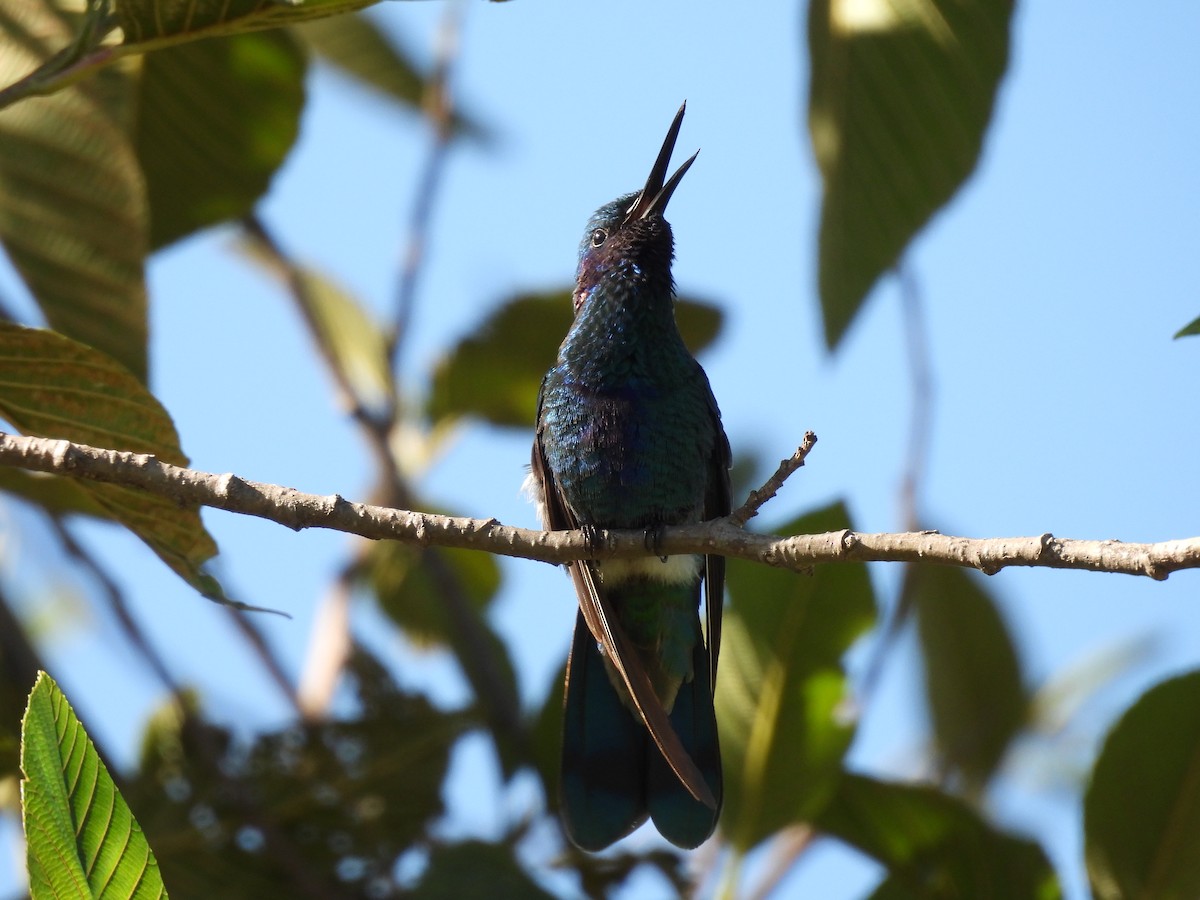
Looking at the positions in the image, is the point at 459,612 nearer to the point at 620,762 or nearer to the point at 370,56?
the point at 620,762

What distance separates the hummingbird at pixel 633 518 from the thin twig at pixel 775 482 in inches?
40.8

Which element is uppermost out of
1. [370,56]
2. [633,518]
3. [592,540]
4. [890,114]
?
[370,56]

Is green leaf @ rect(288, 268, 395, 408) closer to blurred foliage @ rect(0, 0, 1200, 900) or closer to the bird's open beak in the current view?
blurred foliage @ rect(0, 0, 1200, 900)

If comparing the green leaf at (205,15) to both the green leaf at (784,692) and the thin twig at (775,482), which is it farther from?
the green leaf at (784,692)

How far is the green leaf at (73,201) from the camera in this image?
2.74 metres

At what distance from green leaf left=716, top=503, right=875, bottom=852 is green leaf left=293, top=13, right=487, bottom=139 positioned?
196 centimetres

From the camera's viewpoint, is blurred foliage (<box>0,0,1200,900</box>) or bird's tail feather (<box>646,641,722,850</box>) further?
bird's tail feather (<box>646,641,722,850</box>)

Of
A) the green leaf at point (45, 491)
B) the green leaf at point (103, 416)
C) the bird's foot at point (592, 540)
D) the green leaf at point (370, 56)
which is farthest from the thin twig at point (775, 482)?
the green leaf at point (370, 56)

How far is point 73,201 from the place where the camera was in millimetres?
2809

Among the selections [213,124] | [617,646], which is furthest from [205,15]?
[617,646]

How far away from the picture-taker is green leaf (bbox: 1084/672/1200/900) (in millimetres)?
2904

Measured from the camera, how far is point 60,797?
1511mm

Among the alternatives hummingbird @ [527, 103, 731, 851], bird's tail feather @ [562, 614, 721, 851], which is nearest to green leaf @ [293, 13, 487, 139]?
hummingbird @ [527, 103, 731, 851]

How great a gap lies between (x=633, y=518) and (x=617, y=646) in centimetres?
49
